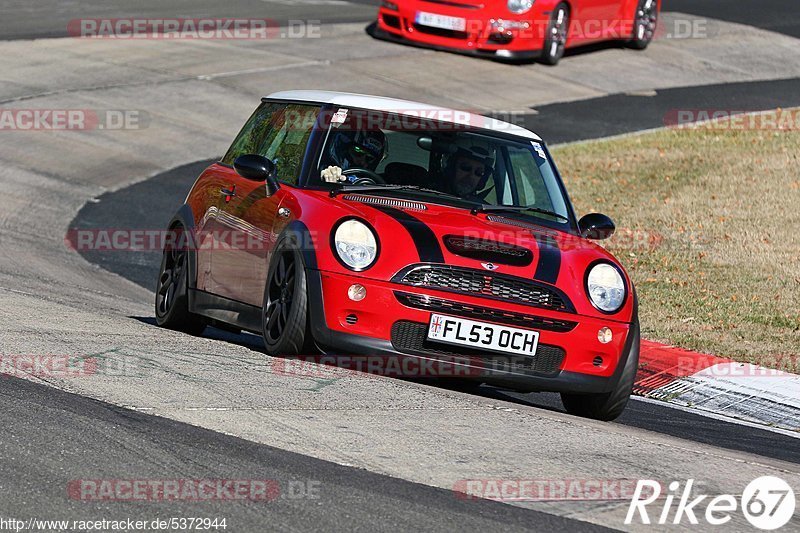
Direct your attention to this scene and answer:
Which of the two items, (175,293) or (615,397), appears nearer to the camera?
(615,397)

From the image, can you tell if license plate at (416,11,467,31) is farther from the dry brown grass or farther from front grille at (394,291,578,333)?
front grille at (394,291,578,333)

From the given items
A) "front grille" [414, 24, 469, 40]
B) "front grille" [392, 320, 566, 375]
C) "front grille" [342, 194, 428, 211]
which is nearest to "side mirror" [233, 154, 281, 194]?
"front grille" [342, 194, 428, 211]

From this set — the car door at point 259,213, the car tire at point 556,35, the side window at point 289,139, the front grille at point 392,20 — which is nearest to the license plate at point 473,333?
the car door at point 259,213

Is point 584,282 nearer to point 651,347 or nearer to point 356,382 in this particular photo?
point 356,382

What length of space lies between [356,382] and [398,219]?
3.10ft

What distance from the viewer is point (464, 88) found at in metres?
20.5

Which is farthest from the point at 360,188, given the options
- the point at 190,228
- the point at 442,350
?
the point at 190,228

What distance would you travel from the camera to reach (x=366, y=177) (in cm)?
819

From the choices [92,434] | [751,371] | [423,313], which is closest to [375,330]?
[423,313]

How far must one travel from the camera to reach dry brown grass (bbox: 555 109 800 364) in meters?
11.0

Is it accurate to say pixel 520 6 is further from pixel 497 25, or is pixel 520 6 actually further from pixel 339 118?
pixel 339 118

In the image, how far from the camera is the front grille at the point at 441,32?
2155 centimetres

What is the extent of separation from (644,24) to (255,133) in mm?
16089

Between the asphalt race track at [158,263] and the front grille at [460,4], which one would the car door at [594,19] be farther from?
the asphalt race track at [158,263]
